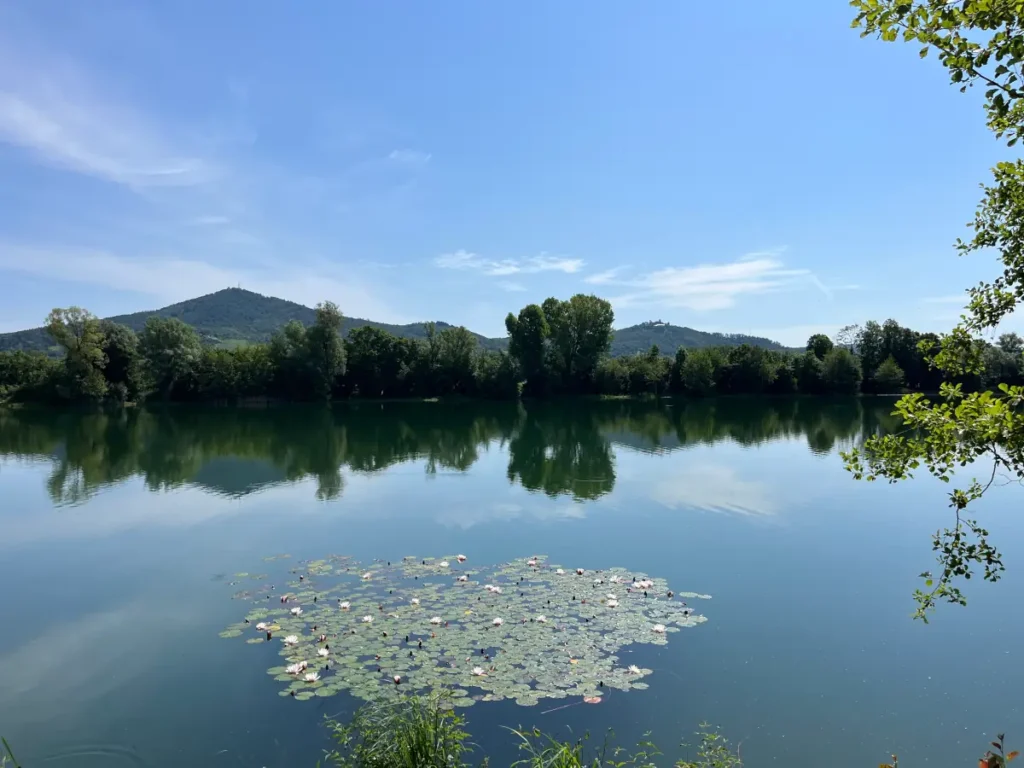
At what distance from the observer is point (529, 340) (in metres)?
65.2

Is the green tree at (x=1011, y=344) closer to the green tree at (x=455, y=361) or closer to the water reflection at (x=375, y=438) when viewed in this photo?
the water reflection at (x=375, y=438)

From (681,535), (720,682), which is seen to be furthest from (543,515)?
(720,682)

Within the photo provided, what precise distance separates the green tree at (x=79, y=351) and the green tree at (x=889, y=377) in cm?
7685

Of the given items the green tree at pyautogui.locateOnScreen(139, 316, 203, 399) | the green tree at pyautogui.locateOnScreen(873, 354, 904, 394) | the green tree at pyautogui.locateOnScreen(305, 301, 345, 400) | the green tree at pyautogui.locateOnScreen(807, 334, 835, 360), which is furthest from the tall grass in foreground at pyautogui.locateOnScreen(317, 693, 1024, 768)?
the green tree at pyautogui.locateOnScreen(807, 334, 835, 360)

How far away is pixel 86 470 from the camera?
84.0ft

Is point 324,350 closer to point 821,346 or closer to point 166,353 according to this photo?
point 166,353

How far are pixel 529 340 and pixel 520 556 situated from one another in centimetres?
5211

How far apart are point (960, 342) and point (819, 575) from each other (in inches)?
407

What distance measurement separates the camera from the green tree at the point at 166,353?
6194cm

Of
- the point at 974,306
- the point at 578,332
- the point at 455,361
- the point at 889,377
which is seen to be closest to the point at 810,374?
the point at 889,377

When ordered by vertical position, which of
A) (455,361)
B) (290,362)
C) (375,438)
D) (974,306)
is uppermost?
(455,361)

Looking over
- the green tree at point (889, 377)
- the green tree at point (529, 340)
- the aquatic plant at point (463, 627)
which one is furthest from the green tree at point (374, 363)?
the aquatic plant at point (463, 627)

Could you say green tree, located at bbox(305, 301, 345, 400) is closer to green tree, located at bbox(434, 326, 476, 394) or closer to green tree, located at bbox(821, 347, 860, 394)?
green tree, located at bbox(434, 326, 476, 394)

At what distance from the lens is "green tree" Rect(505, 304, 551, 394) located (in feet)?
213
